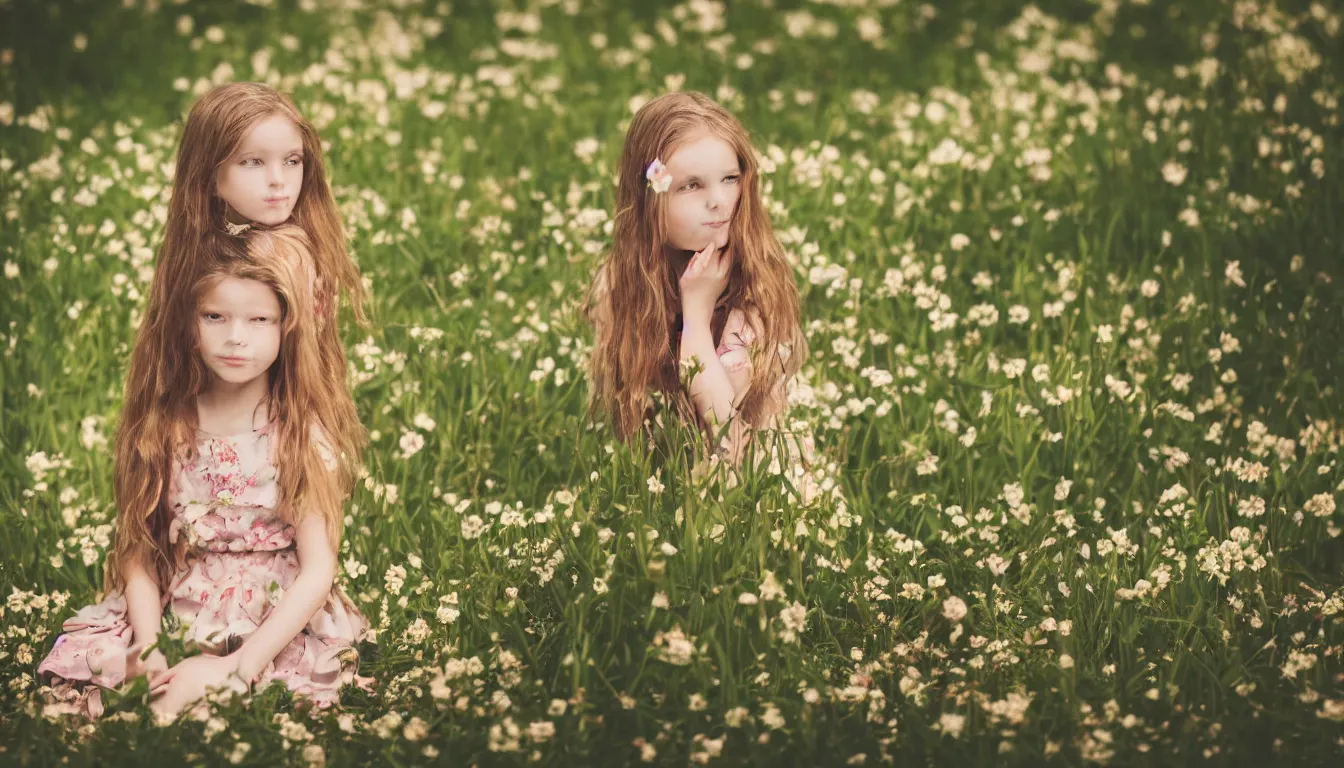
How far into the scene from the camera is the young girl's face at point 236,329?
461 centimetres

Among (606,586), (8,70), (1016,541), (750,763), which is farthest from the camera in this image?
(8,70)

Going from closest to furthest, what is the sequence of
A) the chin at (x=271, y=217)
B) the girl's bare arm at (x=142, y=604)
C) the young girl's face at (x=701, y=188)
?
the girl's bare arm at (x=142, y=604) < the young girl's face at (x=701, y=188) < the chin at (x=271, y=217)

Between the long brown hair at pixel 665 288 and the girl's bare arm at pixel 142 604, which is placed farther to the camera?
the long brown hair at pixel 665 288

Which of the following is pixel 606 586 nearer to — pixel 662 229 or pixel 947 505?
pixel 662 229

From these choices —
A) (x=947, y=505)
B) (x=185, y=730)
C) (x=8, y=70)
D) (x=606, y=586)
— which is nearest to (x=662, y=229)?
(x=606, y=586)

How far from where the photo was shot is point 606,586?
4.66 metres

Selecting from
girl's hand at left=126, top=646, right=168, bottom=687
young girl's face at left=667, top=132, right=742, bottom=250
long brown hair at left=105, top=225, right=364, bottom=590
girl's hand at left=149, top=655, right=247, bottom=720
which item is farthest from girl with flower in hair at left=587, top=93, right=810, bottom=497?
→ girl's hand at left=126, top=646, right=168, bottom=687

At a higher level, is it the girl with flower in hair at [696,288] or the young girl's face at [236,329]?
the girl with flower in hair at [696,288]

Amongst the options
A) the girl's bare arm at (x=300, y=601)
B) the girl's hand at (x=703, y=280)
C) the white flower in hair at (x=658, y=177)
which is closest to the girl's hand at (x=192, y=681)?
the girl's bare arm at (x=300, y=601)

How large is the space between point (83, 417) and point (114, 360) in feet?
1.37

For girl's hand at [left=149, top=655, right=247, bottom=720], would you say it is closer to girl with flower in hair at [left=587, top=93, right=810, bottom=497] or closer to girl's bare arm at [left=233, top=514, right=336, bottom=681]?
girl's bare arm at [left=233, top=514, right=336, bottom=681]

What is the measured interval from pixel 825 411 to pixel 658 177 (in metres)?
1.37

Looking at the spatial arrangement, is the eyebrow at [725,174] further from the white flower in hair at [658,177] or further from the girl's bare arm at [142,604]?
the girl's bare arm at [142,604]

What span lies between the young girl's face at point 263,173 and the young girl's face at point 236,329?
0.46 metres
